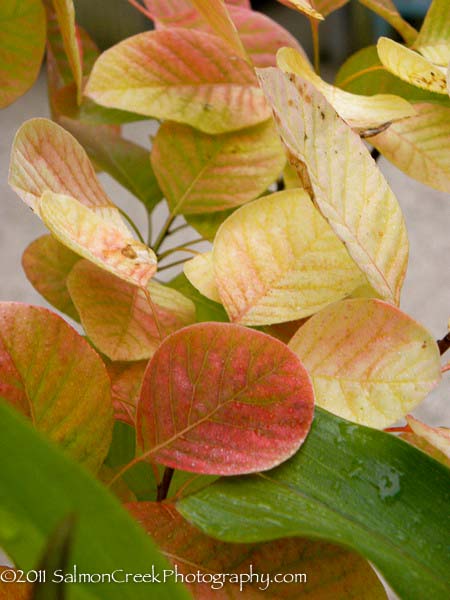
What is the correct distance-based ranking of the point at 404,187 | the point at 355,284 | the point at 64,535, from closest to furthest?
the point at 64,535 < the point at 355,284 < the point at 404,187

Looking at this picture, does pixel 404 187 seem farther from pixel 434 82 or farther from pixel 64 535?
pixel 64 535

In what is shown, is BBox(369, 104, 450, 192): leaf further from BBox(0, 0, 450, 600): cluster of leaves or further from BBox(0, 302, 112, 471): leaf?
BBox(0, 302, 112, 471): leaf

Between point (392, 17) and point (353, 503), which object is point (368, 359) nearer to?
point (353, 503)

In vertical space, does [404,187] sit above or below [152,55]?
below

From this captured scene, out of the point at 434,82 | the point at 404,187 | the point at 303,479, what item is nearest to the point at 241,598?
the point at 303,479

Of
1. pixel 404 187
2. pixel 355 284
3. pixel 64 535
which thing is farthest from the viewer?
pixel 404 187

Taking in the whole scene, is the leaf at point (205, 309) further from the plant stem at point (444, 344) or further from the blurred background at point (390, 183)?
the blurred background at point (390, 183)

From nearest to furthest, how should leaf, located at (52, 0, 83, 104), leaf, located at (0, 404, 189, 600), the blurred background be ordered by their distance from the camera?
1. leaf, located at (0, 404, 189, 600)
2. leaf, located at (52, 0, 83, 104)
3. the blurred background

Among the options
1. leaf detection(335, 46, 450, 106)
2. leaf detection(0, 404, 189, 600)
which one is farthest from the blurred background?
leaf detection(0, 404, 189, 600)
